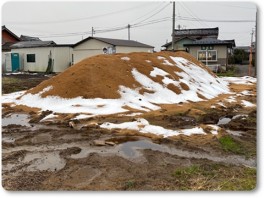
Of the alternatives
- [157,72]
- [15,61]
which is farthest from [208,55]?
[15,61]

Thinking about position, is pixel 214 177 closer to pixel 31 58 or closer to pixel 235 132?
pixel 235 132

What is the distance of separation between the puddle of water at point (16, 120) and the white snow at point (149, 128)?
2167 mm

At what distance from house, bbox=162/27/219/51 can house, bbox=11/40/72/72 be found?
9.75 m

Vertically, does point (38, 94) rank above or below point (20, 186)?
above

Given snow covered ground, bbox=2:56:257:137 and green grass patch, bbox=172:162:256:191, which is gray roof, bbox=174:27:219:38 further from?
Result: green grass patch, bbox=172:162:256:191

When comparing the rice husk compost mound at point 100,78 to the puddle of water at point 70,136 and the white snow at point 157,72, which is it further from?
the puddle of water at point 70,136

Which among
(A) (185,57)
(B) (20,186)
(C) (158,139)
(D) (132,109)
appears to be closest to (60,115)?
(D) (132,109)

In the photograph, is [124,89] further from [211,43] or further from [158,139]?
[211,43]

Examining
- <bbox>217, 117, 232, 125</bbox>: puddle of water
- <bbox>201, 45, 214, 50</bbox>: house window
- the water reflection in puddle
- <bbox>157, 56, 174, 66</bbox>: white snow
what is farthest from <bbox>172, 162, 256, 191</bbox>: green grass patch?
<bbox>201, 45, 214, 50</bbox>: house window

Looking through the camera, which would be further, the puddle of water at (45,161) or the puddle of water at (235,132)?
the puddle of water at (235,132)

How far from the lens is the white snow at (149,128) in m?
6.23

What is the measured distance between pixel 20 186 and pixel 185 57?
1257 centimetres

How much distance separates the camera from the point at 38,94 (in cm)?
961

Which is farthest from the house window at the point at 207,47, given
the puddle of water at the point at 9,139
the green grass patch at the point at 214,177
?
the green grass patch at the point at 214,177
